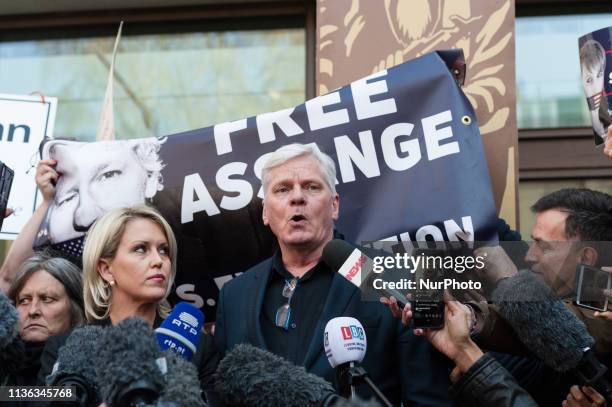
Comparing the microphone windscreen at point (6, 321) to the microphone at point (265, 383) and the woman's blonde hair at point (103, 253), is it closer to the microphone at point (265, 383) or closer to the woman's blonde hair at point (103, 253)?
the woman's blonde hair at point (103, 253)

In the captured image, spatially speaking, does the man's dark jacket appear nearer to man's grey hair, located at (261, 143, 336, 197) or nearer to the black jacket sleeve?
the black jacket sleeve

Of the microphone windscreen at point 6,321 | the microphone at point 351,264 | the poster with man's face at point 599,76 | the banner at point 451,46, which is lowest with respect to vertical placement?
the microphone windscreen at point 6,321

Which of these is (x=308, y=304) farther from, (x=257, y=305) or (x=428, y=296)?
(x=428, y=296)

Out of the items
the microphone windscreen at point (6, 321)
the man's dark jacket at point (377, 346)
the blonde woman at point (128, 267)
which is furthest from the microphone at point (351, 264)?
the microphone windscreen at point (6, 321)

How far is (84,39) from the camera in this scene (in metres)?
5.91

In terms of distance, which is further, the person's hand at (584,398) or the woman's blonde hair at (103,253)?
the woman's blonde hair at (103,253)

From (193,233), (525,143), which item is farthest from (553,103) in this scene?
(193,233)

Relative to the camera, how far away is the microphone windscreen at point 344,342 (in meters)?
2.68

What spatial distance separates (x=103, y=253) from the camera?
3.45 meters

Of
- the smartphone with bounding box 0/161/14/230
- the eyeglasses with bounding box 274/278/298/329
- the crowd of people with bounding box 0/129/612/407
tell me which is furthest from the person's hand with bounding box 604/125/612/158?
the smartphone with bounding box 0/161/14/230

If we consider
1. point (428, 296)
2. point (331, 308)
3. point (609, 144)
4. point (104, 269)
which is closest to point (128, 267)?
point (104, 269)

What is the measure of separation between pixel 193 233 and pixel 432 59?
1183mm

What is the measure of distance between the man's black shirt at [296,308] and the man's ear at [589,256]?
32.5 inches

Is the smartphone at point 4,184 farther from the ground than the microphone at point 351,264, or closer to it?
farther from the ground
